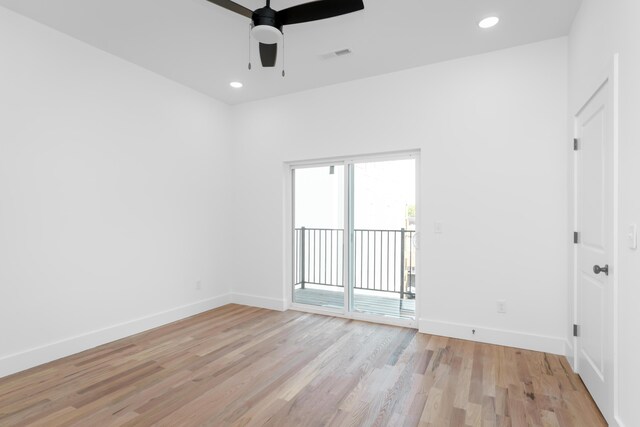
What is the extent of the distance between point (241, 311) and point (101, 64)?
10.7 ft

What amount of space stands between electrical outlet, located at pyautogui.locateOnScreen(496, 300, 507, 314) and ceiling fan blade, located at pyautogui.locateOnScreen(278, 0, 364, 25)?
293 centimetres

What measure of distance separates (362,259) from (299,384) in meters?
2.22

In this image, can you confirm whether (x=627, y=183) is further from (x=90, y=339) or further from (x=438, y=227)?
(x=90, y=339)

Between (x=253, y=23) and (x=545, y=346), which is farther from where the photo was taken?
(x=545, y=346)

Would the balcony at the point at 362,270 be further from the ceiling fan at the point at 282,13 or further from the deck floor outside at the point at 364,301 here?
the ceiling fan at the point at 282,13

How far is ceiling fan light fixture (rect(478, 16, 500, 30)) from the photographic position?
2.78 meters

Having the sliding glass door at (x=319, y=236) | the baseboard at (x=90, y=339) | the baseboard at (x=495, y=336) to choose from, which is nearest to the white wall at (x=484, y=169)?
the baseboard at (x=495, y=336)

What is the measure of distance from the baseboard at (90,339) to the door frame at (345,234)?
1185 mm

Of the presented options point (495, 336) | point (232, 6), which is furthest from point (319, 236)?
point (232, 6)

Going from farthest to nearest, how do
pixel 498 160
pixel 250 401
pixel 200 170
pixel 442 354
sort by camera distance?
pixel 200 170 < pixel 498 160 < pixel 442 354 < pixel 250 401

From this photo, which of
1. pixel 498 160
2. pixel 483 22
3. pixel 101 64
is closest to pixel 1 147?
pixel 101 64

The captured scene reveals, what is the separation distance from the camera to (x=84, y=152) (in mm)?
3219

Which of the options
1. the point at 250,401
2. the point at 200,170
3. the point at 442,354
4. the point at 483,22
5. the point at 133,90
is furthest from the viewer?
the point at 200,170

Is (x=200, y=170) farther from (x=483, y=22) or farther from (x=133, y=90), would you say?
(x=483, y=22)
